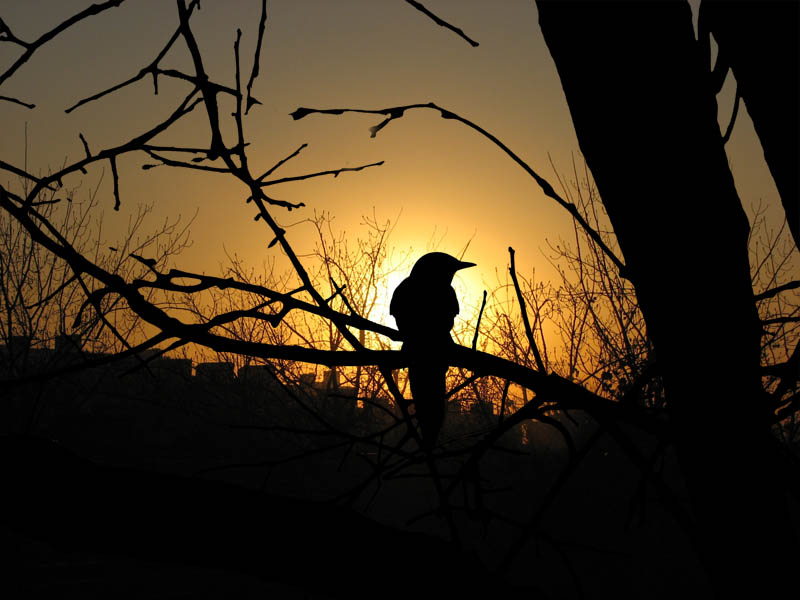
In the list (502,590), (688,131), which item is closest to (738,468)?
(502,590)

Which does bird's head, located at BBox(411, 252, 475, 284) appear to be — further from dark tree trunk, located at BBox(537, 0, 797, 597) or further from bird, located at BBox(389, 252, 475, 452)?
dark tree trunk, located at BBox(537, 0, 797, 597)

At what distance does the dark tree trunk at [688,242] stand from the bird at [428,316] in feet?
1.57

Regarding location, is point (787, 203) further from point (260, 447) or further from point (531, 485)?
point (260, 447)

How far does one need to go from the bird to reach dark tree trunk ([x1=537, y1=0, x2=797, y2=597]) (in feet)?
1.57

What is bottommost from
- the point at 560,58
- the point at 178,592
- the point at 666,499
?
the point at 178,592

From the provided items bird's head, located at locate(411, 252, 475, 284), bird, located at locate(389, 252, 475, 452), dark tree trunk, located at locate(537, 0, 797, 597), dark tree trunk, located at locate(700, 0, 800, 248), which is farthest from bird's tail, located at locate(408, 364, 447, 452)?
bird's head, located at locate(411, 252, 475, 284)

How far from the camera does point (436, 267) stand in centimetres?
398

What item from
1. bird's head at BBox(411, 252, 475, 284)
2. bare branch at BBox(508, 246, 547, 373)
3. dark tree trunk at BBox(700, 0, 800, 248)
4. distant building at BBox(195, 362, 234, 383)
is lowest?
bare branch at BBox(508, 246, 547, 373)

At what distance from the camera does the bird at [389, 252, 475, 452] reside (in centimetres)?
218

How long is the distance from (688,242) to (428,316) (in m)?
1.88

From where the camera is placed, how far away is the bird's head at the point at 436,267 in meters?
3.91

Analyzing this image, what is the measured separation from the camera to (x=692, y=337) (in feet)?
4.01

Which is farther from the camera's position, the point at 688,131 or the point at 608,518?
Answer: the point at 608,518

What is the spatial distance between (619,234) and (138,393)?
30.0 m
